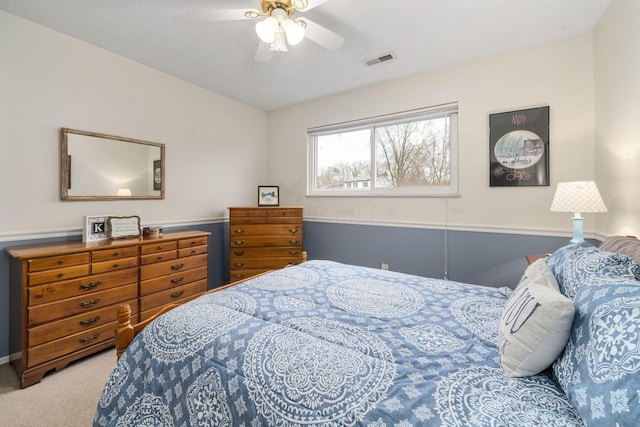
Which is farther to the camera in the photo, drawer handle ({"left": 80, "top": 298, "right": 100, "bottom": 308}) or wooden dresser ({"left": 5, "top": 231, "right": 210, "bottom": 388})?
drawer handle ({"left": 80, "top": 298, "right": 100, "bottom": 308})

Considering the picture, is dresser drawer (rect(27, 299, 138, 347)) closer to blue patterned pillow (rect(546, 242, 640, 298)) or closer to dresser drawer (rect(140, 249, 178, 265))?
dresser drawer (rect(140, 249, 178, 265))

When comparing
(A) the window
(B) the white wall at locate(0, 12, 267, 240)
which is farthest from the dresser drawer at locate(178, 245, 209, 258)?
(A) the window

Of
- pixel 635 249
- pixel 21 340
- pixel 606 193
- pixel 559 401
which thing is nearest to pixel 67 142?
pixel 21 340

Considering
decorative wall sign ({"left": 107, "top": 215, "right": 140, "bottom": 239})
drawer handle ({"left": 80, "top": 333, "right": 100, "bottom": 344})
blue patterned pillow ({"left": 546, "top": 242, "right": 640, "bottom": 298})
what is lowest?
drawer handle ({"left": 80, "top": 333, "right": 100, "bottom": 344})

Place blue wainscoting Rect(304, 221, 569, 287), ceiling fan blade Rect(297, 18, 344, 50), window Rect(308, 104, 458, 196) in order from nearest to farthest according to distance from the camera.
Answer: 1. ceiling fan blade Rect(297, 18, 344, 50)
2. blue wainscoting Rect(304, 221, 569, 287)
3. window Rect(308, 104, 458, 196)

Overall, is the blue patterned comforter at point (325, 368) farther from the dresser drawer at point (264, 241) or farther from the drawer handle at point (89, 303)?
the dresser drawer at point (264, 241)

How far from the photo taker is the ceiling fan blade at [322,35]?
71.6 inches

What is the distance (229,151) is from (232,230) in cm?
112

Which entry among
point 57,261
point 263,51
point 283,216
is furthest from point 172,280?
point 263,51

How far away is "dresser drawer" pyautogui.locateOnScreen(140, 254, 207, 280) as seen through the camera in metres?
2.48

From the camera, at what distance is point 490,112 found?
2.69 m

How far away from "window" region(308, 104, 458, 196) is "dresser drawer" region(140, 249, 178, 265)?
1883 mm

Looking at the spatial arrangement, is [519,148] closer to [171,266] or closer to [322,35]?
[322,35]

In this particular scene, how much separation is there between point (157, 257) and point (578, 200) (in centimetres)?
333
